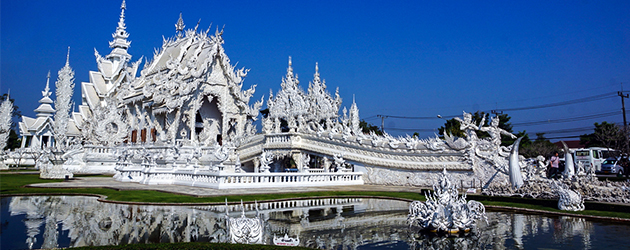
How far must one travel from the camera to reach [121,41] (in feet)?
161

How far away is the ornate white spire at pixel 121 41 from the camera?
4788 cm

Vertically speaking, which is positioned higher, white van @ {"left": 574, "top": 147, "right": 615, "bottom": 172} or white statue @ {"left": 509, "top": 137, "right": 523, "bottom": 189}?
white van @ {"left": 574, "top": 147, "right": 615, "bottom": 172}

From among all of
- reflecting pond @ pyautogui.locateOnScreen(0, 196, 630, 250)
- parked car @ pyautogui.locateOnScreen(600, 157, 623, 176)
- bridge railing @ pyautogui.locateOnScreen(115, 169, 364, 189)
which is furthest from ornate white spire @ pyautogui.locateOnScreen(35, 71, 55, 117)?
parked car @ pyautogui.locateOnScreen(600, 157, 623, 176)

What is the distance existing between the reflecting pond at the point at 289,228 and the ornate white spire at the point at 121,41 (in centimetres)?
3999

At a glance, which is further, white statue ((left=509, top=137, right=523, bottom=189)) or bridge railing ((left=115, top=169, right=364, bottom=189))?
bridge railing ((left=115, top=169, right=364, bottom=189))

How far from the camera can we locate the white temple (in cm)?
1797

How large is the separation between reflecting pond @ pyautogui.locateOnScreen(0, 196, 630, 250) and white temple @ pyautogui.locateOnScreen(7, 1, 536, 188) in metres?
4.96

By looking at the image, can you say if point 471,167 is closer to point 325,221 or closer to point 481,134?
point 325,221

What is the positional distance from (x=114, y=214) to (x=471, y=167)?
44.1ft

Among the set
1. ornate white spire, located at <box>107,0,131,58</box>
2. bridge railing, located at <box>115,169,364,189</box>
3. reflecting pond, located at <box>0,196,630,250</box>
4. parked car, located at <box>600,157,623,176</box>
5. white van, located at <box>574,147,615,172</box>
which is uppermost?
ornate white spire, located at <box>107,0,131,58</box>

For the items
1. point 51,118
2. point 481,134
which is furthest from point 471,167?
point 51,118

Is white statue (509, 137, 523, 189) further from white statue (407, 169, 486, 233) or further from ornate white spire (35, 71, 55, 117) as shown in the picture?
ornate white spire (35, 71, 55, 117)

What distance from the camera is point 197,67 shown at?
31562mm

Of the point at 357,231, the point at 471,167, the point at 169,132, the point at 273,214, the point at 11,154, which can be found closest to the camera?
the point at 357,231
